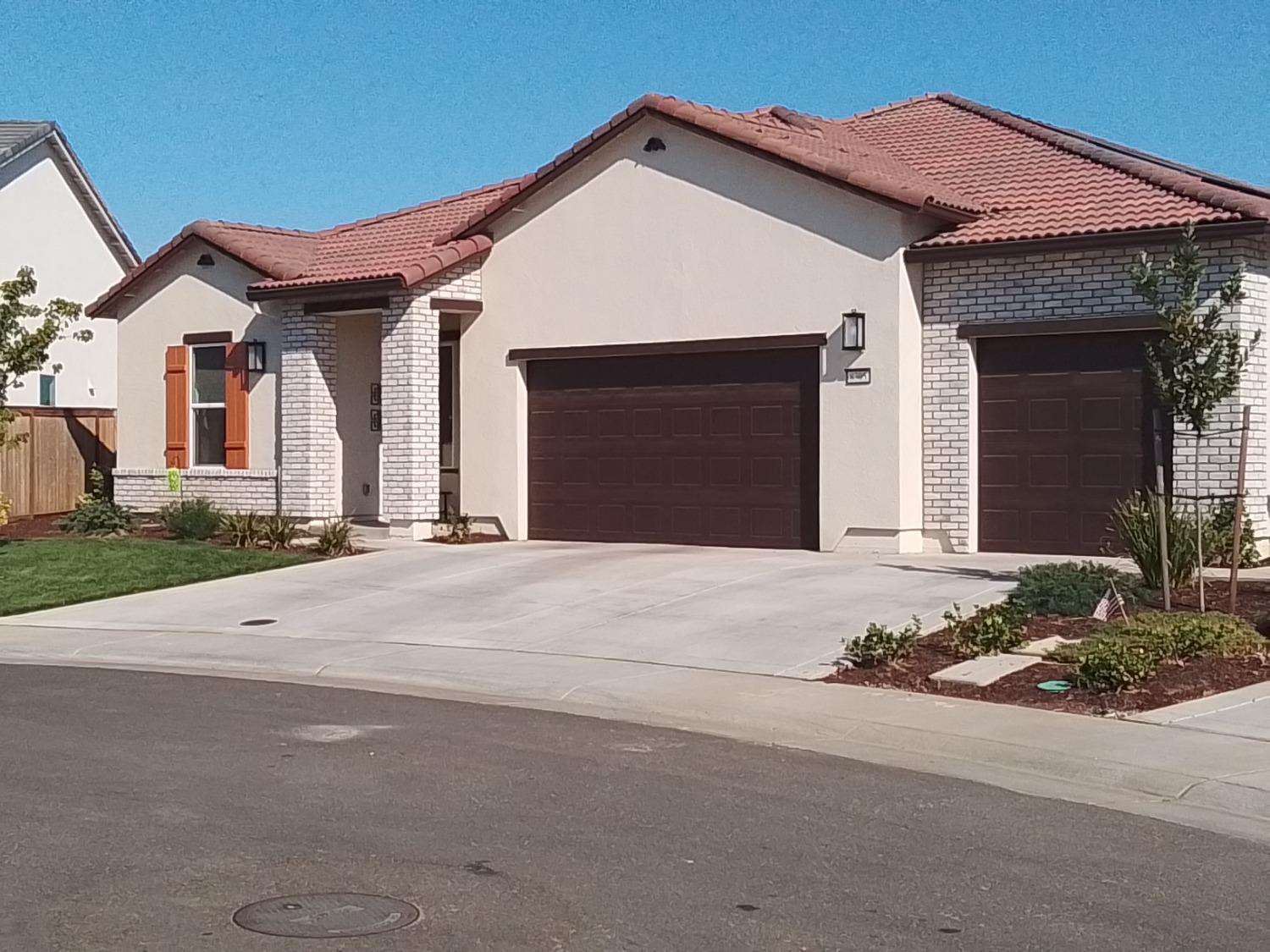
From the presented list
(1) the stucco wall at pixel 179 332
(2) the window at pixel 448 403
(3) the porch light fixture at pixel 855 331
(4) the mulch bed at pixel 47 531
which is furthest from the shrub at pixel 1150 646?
(1) the stucco wall at pixel 179 332

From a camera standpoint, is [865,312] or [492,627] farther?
[865,312]

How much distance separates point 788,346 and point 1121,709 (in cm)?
952

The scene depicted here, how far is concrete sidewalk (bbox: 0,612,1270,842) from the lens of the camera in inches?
354

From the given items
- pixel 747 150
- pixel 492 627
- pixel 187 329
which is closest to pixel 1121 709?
pixel 492 627

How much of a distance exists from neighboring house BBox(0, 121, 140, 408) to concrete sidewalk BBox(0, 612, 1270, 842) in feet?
62.9

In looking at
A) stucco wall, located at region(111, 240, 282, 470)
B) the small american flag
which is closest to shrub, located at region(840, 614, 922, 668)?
the small american flag

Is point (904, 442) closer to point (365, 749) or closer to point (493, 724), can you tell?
point (493, 724)

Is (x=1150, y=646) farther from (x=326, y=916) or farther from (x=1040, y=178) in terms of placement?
(x=1040, y=178)

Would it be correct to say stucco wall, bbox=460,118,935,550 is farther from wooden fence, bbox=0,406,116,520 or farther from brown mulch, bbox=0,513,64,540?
wooden fence, bbox=0,406,116,520

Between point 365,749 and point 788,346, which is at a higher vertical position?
point 788,346

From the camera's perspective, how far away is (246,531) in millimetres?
21719

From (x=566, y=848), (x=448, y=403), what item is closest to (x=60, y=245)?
(x=448, y=403)

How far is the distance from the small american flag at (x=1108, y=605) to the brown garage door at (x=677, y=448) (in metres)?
5.82

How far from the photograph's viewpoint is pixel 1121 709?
10945mm
